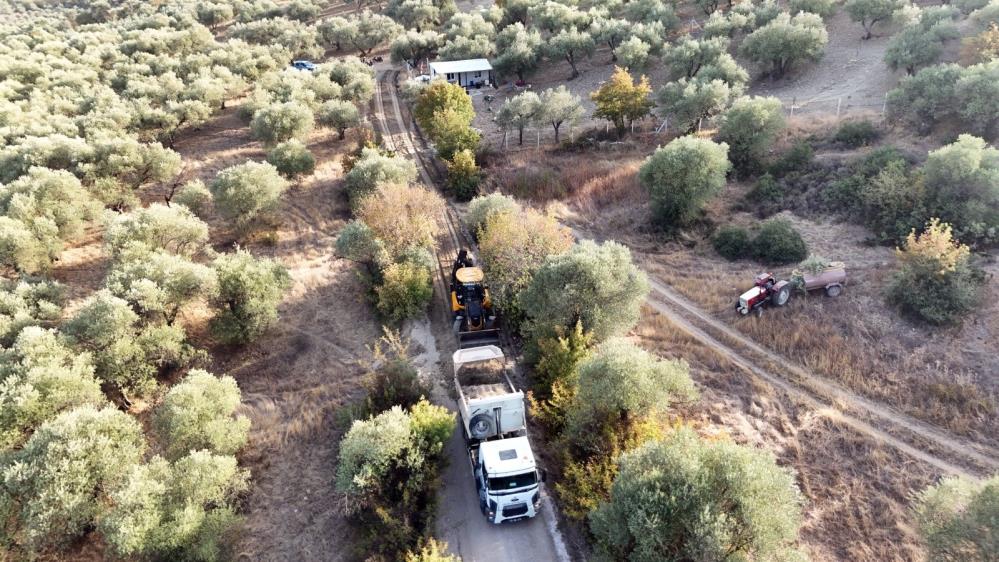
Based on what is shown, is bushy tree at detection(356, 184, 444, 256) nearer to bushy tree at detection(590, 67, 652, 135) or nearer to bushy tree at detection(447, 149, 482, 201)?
bushy tree at detection(447, 149, 482, 201)

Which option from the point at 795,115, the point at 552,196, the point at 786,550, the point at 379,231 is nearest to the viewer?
the point at 786,550

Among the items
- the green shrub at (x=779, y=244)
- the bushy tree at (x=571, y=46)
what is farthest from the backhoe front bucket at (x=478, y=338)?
the bushy tree at (x=571, y=46)

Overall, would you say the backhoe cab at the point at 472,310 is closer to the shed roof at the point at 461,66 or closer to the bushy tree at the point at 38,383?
the bushy tree at the point at 38,383

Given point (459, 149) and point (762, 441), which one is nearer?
point (762, 441)

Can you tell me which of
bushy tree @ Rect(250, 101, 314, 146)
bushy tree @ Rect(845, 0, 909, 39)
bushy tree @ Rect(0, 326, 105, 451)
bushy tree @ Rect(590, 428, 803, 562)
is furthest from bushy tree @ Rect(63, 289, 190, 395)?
bushy tree @ Rect(845, 0, 909, 39)

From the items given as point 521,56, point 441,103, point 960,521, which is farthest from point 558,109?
point 960,521

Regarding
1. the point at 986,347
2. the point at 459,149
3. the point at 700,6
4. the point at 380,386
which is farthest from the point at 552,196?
the point at 700,6

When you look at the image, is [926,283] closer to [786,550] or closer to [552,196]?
[786,550]
